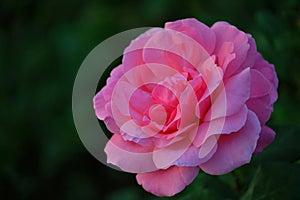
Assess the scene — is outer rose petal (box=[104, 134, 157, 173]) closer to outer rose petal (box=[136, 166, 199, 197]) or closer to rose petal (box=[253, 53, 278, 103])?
outer rose petal (box=[136, 166, 199, 197])

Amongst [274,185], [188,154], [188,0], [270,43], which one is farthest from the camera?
[188,0]

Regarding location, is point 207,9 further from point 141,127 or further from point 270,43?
point 141,127

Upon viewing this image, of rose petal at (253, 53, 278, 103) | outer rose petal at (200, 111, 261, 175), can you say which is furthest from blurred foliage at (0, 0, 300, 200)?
outer rose petal at (200, 111, 261, 175)

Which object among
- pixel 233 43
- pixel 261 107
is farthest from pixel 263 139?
pixel 233 43

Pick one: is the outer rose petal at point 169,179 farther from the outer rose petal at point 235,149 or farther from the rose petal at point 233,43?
the rose petal at point 233,43

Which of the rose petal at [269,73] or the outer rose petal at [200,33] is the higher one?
the outer rose petal at [200,33]

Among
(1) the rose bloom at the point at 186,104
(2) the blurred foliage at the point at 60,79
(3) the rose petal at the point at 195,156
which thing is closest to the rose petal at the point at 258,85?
(1) the rose bloom at the point at 186,104

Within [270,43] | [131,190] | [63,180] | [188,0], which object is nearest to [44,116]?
[63,180]

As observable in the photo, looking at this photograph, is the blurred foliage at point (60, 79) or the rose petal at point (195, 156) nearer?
the rose petal at point (195, 156)
